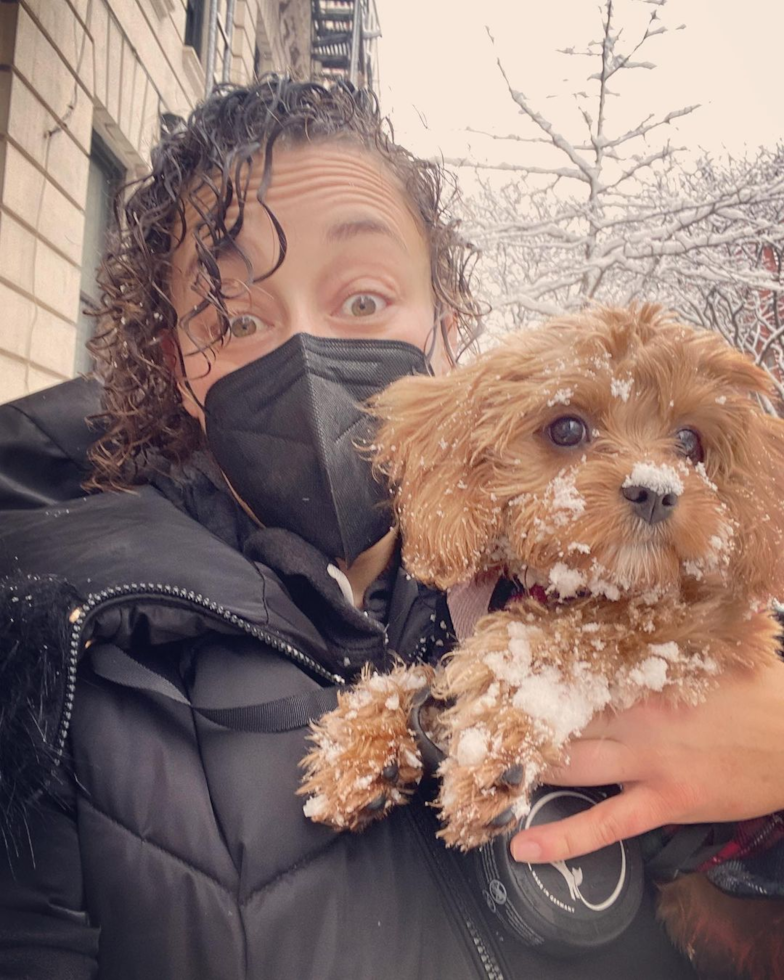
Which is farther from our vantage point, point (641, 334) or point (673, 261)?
point (673, 261)

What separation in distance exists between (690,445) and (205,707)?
43.5 inches

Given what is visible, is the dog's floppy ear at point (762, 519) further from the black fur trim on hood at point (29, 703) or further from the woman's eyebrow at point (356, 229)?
the black fur trim on hood at point (29, 703)

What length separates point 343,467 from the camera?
69.8 inches

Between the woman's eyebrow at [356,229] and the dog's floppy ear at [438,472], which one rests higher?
the woman's eyebrow at [356,229]

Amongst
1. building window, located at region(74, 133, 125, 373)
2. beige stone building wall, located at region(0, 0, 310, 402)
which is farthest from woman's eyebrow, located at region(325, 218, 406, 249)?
building window, located at region(74, 133, 125, 373)

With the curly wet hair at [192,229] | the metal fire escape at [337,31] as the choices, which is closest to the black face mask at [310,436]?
the curly wet hair at [192,229]

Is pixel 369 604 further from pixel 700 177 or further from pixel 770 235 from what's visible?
pixel 700 177

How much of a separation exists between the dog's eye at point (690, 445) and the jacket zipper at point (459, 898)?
90 centimetres

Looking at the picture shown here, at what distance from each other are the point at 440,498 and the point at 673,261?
791 centimetres

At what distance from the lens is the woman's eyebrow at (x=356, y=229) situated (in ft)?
5.90

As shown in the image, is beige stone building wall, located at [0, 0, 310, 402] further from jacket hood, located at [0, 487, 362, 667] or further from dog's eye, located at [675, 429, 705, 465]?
dog's eye, located at [675, 429, 705, 465]

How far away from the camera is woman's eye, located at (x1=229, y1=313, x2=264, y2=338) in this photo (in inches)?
72.3

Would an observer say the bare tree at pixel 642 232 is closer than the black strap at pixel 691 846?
No

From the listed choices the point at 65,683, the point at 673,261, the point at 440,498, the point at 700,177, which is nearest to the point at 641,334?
the point at 440,498
